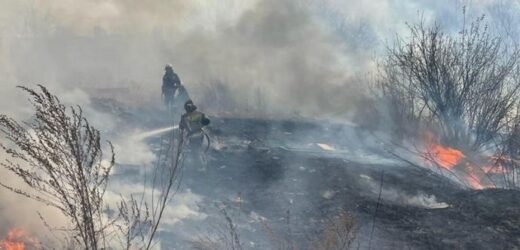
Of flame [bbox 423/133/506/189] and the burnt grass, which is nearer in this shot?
the burnt grass

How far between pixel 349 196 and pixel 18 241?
17.1 ft

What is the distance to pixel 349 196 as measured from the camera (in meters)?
8.23

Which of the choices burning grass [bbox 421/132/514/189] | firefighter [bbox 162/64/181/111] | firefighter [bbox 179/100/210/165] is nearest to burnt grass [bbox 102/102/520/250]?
firefighter [bbox 179/100/210/165]

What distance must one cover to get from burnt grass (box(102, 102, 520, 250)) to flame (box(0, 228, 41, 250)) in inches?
65.5

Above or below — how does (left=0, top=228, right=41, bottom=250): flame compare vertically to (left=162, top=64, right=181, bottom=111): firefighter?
below

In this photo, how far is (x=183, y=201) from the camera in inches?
308

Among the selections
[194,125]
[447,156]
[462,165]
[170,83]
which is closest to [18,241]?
[194,125]

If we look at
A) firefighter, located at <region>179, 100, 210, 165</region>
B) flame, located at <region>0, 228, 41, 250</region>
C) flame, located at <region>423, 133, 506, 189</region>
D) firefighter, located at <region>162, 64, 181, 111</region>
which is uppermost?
firefighter, located at <region>162, 64, 181, 111</region>

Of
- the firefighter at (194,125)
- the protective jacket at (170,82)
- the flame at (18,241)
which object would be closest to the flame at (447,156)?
the firefighter at (194,125)

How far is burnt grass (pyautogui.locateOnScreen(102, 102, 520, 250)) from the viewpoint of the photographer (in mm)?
6543

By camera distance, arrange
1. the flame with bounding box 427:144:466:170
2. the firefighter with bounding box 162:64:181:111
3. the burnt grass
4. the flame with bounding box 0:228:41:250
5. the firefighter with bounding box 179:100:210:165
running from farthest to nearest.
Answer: the firefighter with bounding box 162:64:181:111
the flame with bounding box 427:144:466:170
the firefighter with bounding box 179:100:210:165
the burnt grass
the flame with bounding box 0:228:41:250

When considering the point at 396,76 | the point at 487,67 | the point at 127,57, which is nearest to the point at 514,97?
the point at 487,67

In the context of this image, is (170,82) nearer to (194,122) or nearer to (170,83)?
(170,83)

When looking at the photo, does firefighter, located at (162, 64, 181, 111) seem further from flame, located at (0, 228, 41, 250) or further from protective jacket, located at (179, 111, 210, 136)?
flame, located at (0, 228, 41, 250)
